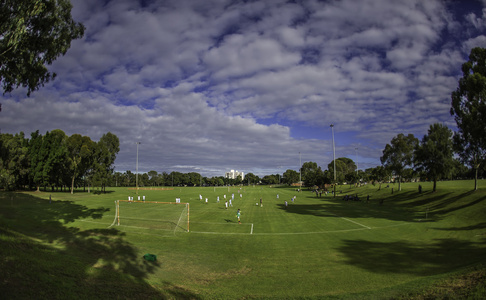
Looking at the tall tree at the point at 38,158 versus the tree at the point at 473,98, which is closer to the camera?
the tree at the point at 473,98

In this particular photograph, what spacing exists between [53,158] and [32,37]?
202 feet

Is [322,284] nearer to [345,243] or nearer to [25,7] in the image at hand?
[345,243]

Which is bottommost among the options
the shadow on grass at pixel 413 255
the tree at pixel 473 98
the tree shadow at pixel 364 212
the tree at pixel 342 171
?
the tree shadow at pixel 364 212

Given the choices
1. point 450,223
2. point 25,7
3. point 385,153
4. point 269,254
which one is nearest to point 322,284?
point 269,254

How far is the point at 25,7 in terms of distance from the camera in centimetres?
1527

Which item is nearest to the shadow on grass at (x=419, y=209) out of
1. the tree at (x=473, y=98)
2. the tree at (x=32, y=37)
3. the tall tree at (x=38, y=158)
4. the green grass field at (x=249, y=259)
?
the green grass field at (x=249, y=259)

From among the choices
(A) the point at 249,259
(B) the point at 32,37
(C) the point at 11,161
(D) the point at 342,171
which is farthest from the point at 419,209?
(D) the point at 342,171

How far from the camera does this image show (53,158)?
66438 millimetres

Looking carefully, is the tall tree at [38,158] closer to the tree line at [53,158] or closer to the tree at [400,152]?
the tree line at [53,158]

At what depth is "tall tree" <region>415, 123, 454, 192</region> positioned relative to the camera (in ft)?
151

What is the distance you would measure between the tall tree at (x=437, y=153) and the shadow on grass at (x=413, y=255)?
1285 inches

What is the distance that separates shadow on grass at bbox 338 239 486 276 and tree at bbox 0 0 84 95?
25176mm

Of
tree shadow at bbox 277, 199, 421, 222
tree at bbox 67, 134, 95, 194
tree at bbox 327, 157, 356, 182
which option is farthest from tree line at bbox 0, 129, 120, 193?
tree at bbox 327, 157, 356, 182

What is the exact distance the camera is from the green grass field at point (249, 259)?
29.1 ft
